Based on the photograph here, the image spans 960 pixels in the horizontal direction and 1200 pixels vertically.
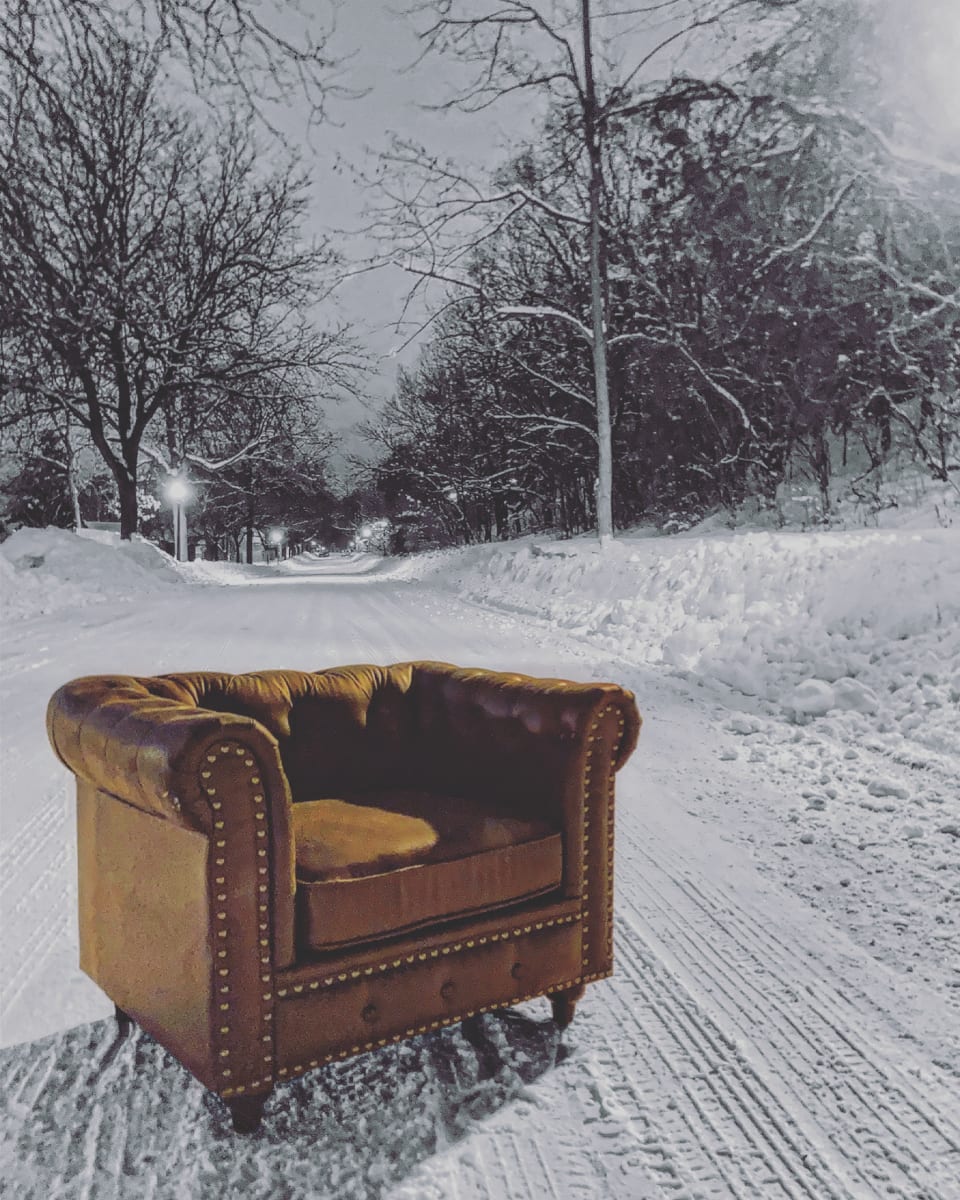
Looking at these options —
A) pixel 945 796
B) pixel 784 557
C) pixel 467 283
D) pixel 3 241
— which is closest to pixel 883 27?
pixel 467 283

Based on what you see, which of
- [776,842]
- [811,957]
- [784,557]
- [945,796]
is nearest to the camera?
[811,957]

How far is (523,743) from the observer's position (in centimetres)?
283

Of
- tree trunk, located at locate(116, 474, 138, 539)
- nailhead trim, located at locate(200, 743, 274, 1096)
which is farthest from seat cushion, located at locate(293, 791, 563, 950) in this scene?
tree trunk, located at locate(116, 474, 138, 539)

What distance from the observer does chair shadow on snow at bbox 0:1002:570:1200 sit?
2027mm

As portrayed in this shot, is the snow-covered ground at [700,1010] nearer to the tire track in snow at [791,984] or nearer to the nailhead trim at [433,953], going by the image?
the tire track in snow at [791,984]

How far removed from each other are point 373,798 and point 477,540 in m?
35.3

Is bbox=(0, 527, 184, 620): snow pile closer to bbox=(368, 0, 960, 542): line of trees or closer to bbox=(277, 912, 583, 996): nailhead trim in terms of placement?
bbox=(368, 0, 960, 542): line of trees

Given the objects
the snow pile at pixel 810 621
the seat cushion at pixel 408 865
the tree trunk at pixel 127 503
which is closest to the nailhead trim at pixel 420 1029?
the seat cushion at pixel 408 865

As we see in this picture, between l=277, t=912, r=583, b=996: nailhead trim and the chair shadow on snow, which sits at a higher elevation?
l=277, t=912, r=583, b=996: nailhead trim

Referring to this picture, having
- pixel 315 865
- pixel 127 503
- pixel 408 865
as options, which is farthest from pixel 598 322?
pixel 315 865

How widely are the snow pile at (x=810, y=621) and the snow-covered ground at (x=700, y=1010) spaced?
0.12 ft

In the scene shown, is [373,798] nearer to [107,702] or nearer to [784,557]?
[107,702]

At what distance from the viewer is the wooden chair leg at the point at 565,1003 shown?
2646mm

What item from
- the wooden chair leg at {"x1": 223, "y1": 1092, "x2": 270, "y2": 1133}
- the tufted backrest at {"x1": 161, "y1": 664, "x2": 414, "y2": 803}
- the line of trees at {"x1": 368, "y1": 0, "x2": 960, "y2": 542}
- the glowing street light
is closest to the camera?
the wooden chair leg at {"x1": 223, "y1": 1092, "x2": 270, "y2": 1133}
